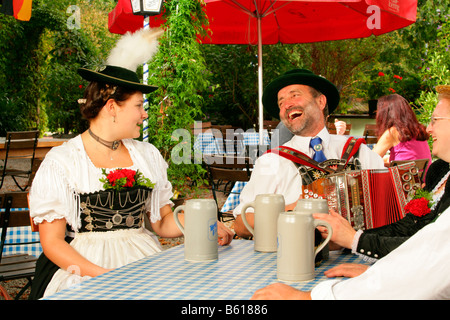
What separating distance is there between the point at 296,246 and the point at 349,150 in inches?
53.7

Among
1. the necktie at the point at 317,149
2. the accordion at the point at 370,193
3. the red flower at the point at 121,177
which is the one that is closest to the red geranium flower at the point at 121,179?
the red flower at the point at 121,177

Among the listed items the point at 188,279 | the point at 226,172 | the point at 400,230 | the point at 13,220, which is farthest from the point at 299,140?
the point at 13,220

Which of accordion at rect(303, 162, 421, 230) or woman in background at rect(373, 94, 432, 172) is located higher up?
woman in background at rect(373, 94, 432, 172)

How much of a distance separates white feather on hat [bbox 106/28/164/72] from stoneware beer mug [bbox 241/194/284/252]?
4.90 feet

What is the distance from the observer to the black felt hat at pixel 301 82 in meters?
2.94

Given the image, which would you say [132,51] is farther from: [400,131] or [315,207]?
[400,131]

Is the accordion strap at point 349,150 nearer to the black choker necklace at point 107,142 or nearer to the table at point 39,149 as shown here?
the black choker necklace at point 107,142

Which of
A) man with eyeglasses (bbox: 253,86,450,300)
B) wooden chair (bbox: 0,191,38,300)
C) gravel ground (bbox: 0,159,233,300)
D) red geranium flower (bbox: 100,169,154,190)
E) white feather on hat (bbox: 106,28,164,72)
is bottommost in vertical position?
gravel ground (bbox: 0,159,233,300)

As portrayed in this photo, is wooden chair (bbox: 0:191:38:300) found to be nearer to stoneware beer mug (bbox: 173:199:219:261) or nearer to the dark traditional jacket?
stoneware beer mug (bbox: 173:199:219:261)

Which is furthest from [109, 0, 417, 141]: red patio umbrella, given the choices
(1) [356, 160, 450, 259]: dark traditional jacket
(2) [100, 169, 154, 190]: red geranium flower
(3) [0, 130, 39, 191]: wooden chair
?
(1) [356, 160, 450, 259]: dark traditional jacket

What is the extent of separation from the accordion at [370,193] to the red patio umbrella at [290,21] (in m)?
4.18

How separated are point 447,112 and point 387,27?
15.7 feet

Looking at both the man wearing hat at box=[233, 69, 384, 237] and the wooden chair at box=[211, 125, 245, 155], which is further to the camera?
the wooden chair at box=[211, 125, 245, 155]

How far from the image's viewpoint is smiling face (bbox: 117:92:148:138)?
256 cm
